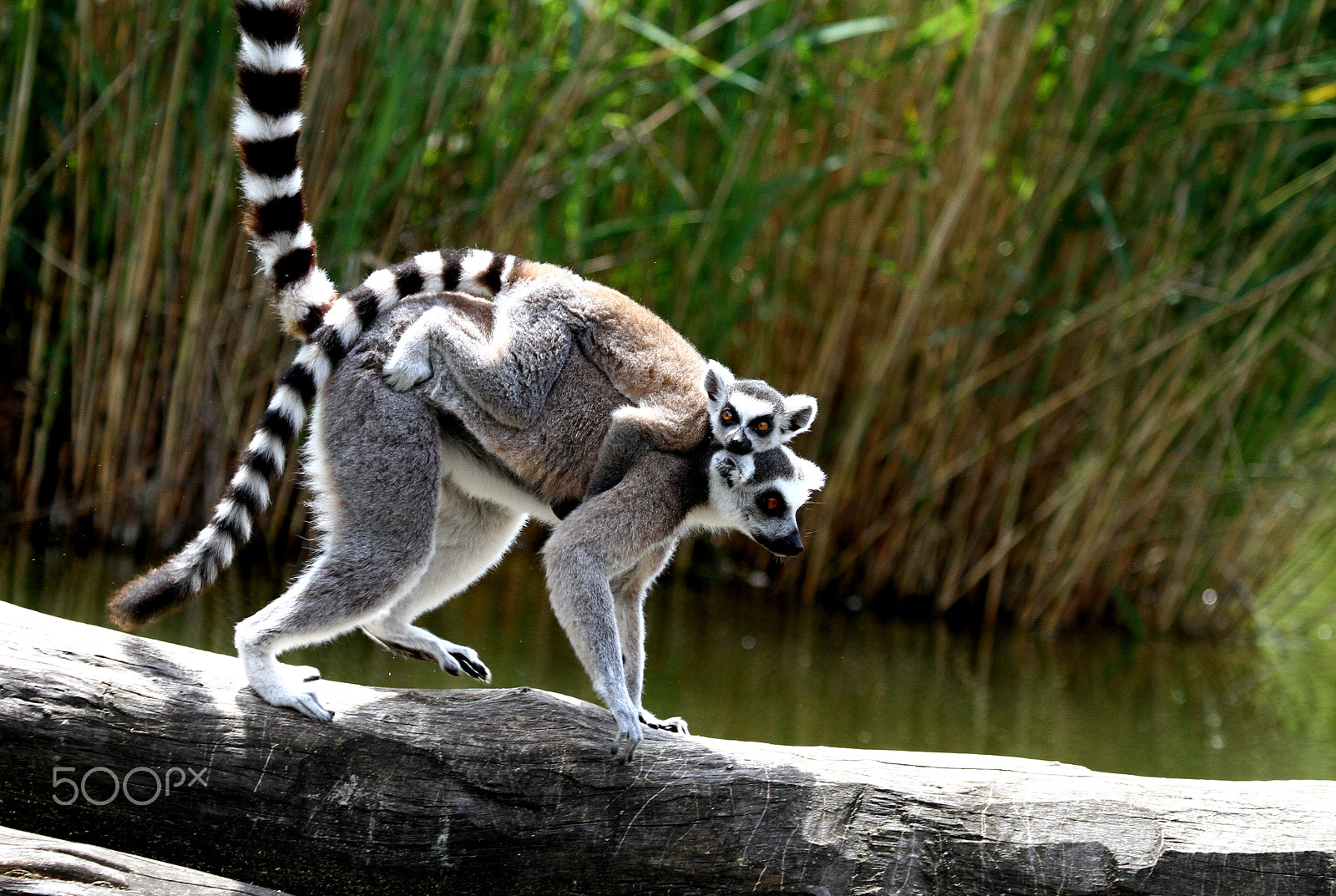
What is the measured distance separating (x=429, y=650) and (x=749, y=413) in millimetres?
1301

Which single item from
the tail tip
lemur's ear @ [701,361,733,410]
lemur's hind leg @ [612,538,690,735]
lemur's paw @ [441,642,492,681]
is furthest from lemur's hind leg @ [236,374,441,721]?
lemur's ear @ [701,361,733,410]

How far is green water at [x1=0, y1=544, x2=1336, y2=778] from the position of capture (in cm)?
526

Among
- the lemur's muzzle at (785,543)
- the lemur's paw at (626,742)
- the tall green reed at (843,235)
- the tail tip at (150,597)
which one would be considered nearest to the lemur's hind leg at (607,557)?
the lemur's paw at (626,742)

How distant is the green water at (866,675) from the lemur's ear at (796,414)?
1.59m

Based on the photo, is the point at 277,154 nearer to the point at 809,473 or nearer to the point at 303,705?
the point at 303,705

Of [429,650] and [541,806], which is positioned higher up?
[429,650]

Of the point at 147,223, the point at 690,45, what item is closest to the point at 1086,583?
the point at 690,45

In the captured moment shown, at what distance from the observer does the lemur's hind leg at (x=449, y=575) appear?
3.90m

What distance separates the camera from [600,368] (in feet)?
12.9

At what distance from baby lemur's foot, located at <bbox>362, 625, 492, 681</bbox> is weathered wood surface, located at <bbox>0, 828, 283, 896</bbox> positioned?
1301 mm

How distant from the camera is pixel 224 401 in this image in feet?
21.2

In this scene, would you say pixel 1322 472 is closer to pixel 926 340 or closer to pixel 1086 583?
pixel 1086 583

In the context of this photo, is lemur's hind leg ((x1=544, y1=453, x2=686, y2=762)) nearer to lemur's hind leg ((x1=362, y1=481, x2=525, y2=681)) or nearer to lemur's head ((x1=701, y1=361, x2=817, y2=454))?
lemur's head ((x1=701, y1=361, x2=817, y2=454))

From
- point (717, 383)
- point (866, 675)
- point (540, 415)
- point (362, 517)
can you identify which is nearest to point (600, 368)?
point (540, 415)
